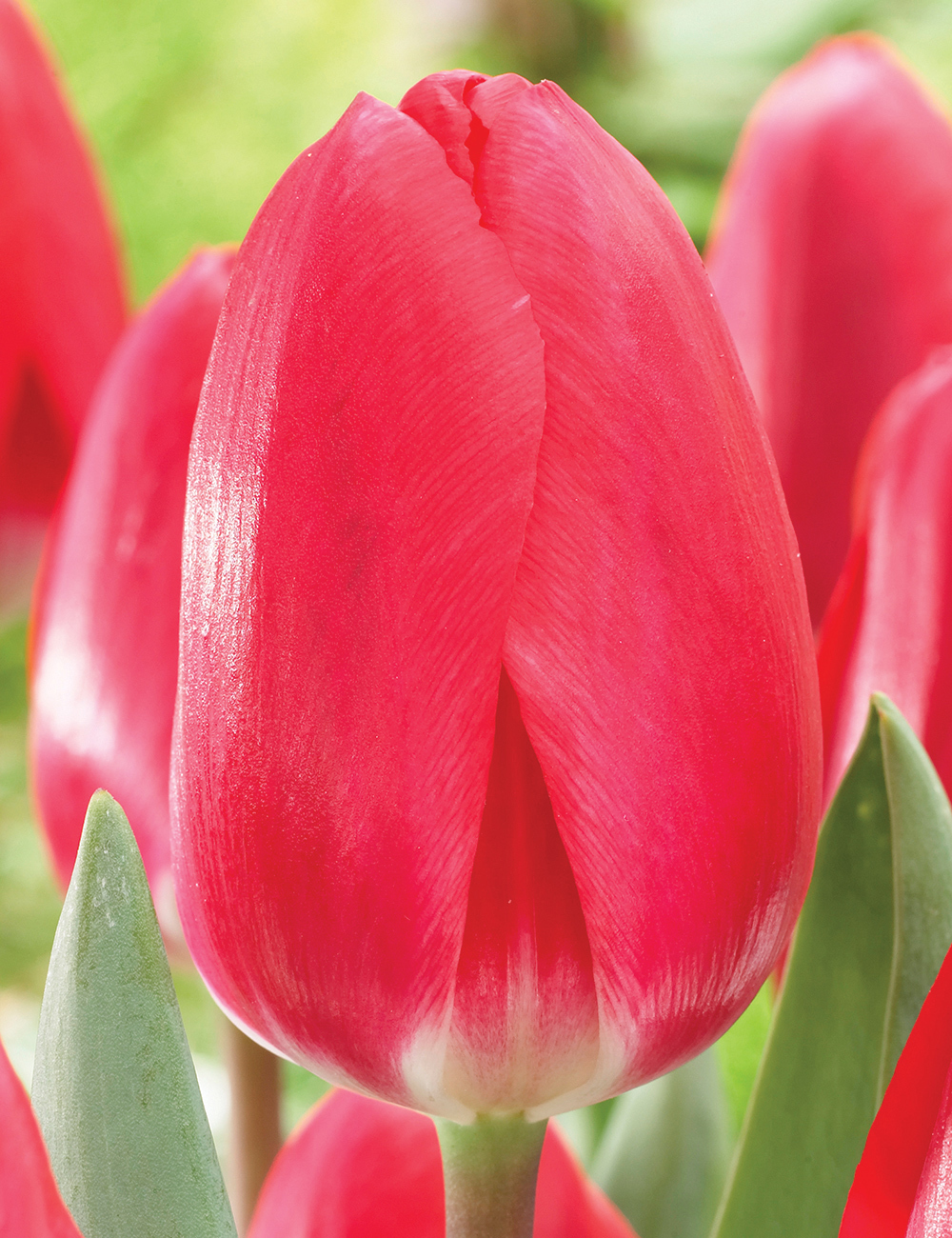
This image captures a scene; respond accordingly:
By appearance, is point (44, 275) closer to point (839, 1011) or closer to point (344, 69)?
point (839, 1011)

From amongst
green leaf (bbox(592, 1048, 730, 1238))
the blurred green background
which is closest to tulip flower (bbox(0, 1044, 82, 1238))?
green leaf (bbox(592, 1048, 730, 1238))

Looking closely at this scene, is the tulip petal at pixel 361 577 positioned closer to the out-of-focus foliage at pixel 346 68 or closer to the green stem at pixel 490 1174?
the green stem at pixel 490 1174

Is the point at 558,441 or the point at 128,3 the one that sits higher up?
the point at 128,3

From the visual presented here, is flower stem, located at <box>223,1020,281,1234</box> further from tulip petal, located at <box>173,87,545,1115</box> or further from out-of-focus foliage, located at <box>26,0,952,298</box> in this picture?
out-of-focus foliage, located at <box>26,0,952,298</box>

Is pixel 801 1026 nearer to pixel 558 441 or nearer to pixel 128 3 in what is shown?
pixel 558 441

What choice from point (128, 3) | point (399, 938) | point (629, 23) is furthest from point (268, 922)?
point (629, 23)

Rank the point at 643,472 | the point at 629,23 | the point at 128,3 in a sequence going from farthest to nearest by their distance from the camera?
the point at 629,23, the point at 128,3, the point at 643,472

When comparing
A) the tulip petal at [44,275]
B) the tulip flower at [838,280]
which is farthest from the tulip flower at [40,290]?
the tulip flower at [838,280]
